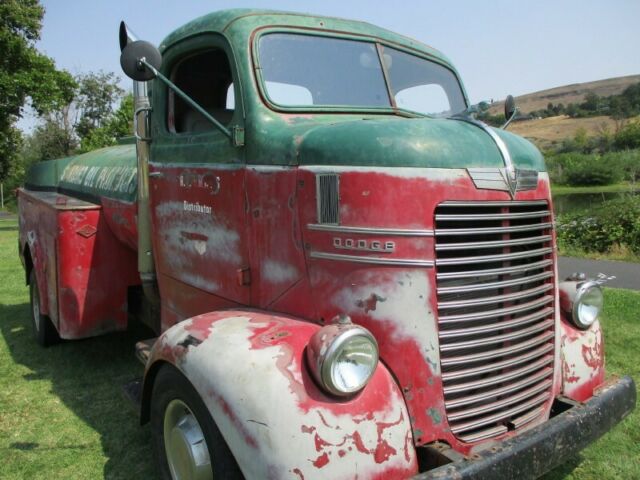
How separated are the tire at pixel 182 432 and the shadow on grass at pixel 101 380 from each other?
484mm

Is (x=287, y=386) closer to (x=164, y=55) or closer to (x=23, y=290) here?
(x=164, y=55)

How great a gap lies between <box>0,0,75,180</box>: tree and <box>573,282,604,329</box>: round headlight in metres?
21.6

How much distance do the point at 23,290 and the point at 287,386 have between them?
298 inches

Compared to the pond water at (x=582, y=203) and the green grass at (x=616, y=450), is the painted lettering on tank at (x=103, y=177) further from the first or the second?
the pond water at (x=582, y=203)

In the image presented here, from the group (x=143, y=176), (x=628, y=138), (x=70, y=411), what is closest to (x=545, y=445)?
(x=143, y=176)

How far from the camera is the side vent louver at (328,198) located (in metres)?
2.48

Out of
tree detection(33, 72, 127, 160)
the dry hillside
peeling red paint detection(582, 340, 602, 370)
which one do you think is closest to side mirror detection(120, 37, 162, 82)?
peeling red paint detection(582, 340, 602, 370)

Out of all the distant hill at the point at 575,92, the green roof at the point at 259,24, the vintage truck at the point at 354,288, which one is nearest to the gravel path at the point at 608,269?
the vintage truck at the point at 354,288

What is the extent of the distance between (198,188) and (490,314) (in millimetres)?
1781

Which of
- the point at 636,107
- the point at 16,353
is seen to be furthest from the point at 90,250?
the point at 636,107

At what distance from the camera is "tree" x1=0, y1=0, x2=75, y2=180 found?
2022cm

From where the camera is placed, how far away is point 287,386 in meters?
2.18

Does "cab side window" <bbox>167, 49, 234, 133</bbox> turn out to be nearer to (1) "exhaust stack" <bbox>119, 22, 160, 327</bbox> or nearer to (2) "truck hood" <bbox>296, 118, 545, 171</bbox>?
(1) "exhaust stack" <bbox>119, 22, 160, 327</bbox>

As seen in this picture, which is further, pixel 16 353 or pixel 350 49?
pixel 16 353
